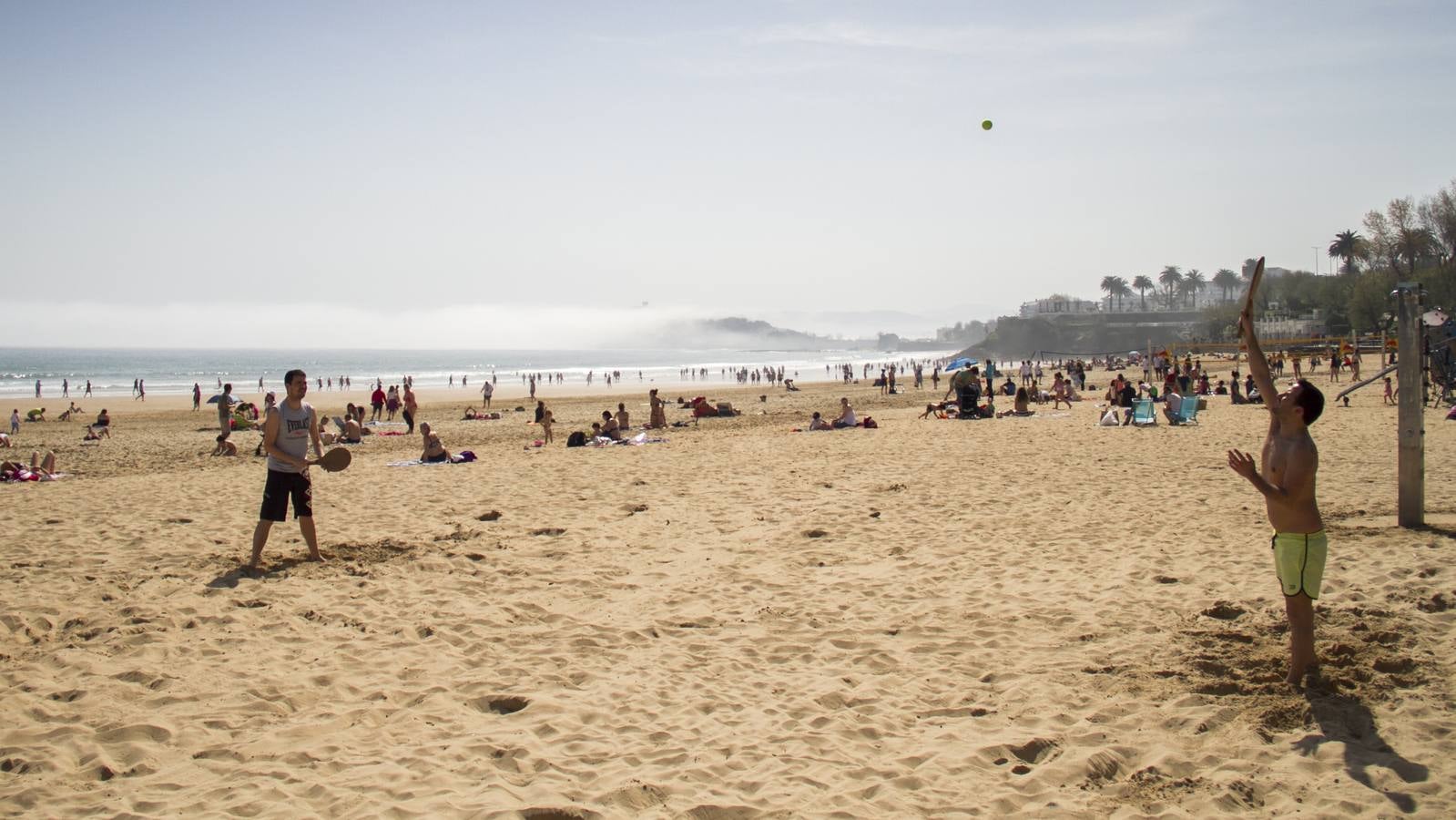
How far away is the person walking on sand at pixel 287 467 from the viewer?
7.50 m

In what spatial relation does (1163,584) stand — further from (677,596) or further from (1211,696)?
(677,596)

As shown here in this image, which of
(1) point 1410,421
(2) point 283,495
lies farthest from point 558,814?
(1) point 1410,421

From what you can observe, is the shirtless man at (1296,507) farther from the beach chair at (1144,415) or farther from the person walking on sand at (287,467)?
the beach chair at (1144,415)

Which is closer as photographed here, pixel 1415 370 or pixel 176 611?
pixel 176 611

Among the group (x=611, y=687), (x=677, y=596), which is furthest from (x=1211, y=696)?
(x=677, y=596)

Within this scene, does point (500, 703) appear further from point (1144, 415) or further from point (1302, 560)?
point (1144, 415)

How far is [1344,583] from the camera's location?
639 cm

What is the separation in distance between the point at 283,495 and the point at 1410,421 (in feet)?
31.9

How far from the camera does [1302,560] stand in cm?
444

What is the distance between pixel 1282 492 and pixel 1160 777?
155 centimetres

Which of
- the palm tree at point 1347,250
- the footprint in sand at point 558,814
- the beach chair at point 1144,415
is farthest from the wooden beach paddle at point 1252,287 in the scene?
the palm tree at point 1347,250

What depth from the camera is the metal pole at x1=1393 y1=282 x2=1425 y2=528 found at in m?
7.95

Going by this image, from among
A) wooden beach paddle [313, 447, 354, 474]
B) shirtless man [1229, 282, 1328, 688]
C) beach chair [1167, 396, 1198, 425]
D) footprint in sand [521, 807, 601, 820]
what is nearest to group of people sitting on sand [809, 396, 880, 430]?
beach chair [1167, 396, 1198, 425]

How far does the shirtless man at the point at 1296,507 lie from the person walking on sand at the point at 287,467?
682 centimetres
